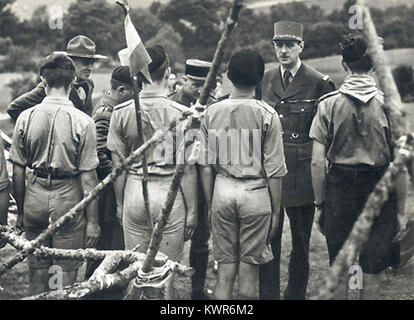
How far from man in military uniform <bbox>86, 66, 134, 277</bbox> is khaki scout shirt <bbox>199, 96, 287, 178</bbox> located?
2.87 ft

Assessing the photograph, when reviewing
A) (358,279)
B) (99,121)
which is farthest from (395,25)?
(99,121)

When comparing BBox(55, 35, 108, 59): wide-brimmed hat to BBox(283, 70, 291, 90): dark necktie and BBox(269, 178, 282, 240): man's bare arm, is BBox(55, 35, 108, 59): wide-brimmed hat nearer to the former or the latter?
BBox(283, 70, 291, 90): dark necktie

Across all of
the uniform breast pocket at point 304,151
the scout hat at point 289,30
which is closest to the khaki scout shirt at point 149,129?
the uniform breast pocket at point 304,151

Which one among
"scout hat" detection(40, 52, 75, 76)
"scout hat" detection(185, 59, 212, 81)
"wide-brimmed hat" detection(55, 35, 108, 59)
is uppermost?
"wide-brimmed hat" detection(55, 35, 108, 59)

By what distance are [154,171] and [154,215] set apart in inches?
10.4

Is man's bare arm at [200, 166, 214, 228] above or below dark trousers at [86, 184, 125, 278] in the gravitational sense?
above

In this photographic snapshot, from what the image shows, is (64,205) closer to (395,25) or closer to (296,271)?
(296,271)

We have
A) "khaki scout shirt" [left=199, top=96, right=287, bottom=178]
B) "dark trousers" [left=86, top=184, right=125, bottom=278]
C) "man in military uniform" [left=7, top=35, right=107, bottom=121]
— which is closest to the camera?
"khaki scout shirt" [left=199, top=96, right=287, bottom=178]

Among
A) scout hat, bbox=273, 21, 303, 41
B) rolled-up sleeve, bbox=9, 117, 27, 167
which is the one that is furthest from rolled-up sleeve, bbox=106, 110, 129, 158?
scout hat, bbox=273, 21, 303, 41

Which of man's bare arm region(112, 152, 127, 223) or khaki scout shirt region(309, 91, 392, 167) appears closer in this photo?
khaki scout shirt region(309, 91, 392, 167)

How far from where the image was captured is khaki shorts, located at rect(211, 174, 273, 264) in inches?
180

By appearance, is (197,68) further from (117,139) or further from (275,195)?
(275,195)

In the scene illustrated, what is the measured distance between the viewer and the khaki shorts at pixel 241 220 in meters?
4.57
